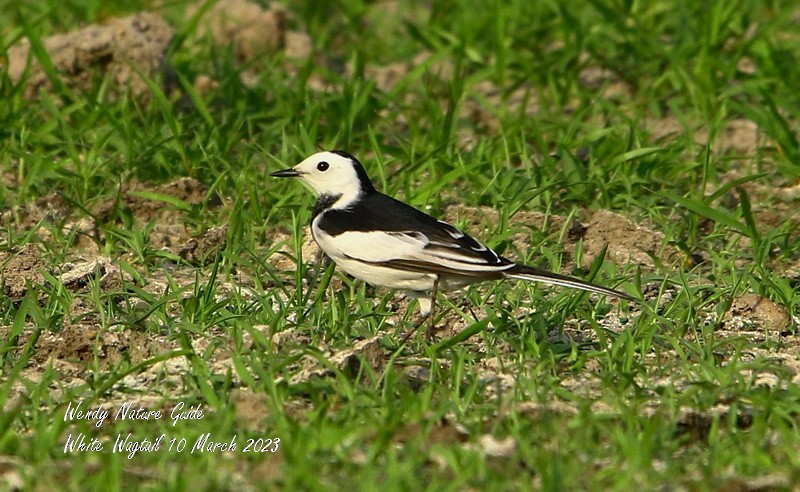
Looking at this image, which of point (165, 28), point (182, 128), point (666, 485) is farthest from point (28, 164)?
point (666, 485)

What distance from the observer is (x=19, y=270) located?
21.3ft

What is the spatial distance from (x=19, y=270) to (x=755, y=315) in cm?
327

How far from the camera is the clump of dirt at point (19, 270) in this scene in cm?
637

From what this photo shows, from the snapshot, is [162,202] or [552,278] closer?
[552,278]

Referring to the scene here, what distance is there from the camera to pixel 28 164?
298 inches

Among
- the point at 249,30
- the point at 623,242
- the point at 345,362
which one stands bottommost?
the point at 623,242

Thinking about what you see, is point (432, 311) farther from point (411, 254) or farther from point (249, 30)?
point (249, 30)

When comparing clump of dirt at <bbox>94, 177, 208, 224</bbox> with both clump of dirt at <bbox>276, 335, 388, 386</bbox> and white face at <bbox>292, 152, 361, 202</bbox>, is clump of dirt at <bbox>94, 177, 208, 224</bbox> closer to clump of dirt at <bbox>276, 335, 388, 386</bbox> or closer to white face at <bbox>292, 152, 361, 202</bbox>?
white face at <bbox>292, 152, 361, 202</bbox>

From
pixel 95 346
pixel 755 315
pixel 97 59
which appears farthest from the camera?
pixel 97 59

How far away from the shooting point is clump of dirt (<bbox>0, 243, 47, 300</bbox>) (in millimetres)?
6371

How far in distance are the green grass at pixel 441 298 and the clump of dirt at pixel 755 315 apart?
0.06 m

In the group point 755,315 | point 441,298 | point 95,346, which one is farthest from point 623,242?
point 95,346

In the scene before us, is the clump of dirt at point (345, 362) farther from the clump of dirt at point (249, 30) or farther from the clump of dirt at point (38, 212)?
the clump of dirt at point (249, 30)

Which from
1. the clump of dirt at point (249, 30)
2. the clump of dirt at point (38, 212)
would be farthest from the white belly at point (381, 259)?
the clump of dirt at point (249, 30)
